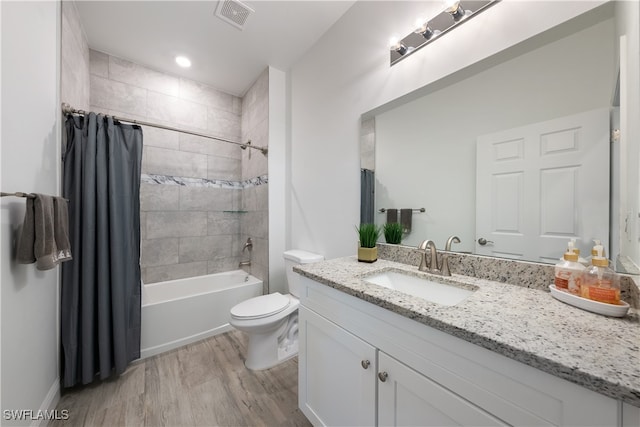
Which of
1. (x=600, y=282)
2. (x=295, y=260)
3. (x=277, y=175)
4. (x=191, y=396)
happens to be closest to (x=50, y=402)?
(x=191, y=396)

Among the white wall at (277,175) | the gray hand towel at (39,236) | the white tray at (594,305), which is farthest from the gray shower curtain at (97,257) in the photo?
the white tray at (594,305)

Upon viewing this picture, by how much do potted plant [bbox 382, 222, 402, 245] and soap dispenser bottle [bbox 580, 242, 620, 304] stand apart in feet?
2.40

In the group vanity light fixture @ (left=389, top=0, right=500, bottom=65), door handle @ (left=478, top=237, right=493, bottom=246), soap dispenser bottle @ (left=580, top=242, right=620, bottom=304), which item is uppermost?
vanity light fixture @ (left=389, top=0, right=500, bottom=65)

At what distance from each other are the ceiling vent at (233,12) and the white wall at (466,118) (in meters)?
1.29

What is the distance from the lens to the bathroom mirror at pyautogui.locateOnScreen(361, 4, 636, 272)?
76 centimetres

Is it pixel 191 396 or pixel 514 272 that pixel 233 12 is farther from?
pixel 191 396

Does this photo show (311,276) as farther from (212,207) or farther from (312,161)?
(212,207)

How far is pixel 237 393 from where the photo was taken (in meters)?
1.43

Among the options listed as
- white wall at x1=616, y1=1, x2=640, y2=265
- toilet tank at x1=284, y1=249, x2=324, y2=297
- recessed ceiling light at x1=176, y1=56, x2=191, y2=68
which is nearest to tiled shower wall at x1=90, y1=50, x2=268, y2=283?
recessed ceiling light at x1=176, y1=56, x2=191, y2=68

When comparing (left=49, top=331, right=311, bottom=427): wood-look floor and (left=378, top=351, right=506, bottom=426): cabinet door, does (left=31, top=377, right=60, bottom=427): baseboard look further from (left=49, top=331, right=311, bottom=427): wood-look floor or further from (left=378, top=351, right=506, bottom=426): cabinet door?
(left=378, top=351, right=506, bottom=426): cabinet door

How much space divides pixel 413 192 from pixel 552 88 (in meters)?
0.66

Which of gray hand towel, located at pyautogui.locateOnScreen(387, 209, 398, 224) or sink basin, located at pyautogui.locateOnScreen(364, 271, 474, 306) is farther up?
gray hand towel, located at pyautogui.locateOnScreen(387, 209, 398, 224)

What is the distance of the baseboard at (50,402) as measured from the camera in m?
1.15

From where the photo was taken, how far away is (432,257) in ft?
3.60
